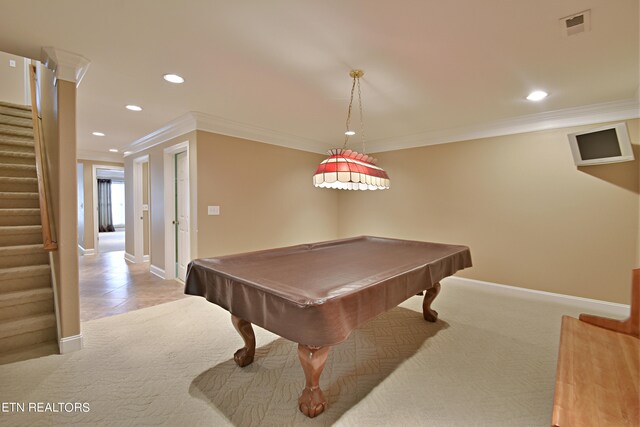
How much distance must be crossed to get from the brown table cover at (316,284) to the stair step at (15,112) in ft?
13.5

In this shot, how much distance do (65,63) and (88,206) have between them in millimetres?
5468

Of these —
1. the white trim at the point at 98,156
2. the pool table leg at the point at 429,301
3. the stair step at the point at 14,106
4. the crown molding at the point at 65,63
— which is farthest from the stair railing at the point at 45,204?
the white trim at the point at 98,156

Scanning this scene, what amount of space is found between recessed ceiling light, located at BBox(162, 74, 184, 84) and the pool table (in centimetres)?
168

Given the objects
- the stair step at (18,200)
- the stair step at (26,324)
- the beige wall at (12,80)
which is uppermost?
the beige wall at (12,80)

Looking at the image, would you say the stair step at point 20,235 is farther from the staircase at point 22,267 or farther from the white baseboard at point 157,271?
the white baseboard at point 157,271

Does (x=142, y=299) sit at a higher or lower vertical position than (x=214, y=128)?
lower

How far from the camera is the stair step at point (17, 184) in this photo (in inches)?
123

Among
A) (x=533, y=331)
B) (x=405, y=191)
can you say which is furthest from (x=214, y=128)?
(x=533, y=331)

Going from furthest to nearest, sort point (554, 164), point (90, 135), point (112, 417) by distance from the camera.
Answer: point (90, 135), point (554, 164), point (112, 417)

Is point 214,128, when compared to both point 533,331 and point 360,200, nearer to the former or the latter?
point 360,200

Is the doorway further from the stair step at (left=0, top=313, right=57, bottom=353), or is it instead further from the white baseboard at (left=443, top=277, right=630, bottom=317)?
the white baseboard at (left=443, top=277, right=630, bottom=317)

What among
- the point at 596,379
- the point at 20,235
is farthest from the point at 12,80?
the point at 596,379

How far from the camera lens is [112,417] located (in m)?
1.66

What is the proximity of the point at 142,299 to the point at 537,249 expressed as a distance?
16.8 ft
